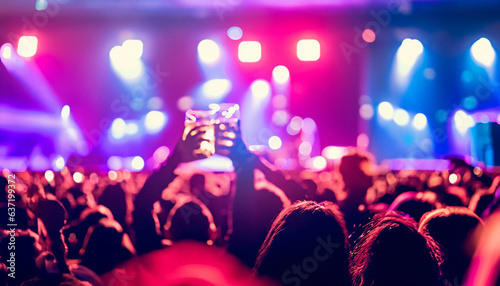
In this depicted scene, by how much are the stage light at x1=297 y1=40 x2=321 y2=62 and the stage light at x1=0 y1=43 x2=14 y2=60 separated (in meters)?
6.47

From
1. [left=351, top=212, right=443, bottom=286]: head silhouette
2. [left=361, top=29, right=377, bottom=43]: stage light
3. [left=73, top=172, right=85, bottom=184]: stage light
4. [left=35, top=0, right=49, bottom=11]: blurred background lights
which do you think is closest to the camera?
[left=351, top=212, right=443, bottom=286]: head silhouette

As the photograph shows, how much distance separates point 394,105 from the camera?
9906 mm

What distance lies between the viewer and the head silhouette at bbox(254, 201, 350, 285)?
3.95 ft

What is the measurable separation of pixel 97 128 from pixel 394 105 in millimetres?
6939

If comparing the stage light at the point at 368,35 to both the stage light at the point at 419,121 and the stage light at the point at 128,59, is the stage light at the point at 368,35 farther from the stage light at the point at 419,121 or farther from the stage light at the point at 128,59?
the stage light at the point at 128,59

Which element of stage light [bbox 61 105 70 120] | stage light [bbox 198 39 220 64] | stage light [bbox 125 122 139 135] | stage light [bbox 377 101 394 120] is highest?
stage light [bbox 198 39 220 64]

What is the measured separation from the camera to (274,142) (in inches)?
381

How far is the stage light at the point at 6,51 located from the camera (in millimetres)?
9578

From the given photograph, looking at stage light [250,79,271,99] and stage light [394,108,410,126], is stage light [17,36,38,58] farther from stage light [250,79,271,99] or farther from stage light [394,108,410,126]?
stage light [394,108,410,126]

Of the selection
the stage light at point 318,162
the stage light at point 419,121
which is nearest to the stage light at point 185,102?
the stage light at point 318,162

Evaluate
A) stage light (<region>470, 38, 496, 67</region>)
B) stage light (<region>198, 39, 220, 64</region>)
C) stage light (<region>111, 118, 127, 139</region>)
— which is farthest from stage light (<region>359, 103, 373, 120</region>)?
stage light (<region>111, 118, 127, 139</region>)

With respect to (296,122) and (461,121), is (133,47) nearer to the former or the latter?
(296,122)

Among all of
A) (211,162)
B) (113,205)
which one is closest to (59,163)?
(211,162)

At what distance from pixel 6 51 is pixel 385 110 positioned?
8778 millimetres
